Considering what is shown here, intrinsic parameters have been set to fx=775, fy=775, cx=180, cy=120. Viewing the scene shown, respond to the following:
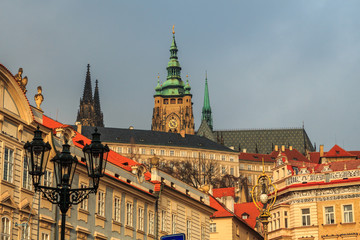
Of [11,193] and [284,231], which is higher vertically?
[284,231]

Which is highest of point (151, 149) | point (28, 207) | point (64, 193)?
point (151, 149)

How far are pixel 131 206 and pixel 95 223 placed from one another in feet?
18.4

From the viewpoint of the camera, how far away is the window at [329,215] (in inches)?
2844

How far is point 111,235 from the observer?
49562 mm

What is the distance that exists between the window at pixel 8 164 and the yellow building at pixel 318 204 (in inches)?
1546

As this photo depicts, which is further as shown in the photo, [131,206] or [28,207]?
[131,206]

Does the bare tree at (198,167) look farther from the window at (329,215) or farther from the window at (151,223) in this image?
the window at (151,223)

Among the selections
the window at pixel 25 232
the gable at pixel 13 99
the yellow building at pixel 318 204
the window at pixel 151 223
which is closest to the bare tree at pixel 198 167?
the yellow building at pixel 318 204

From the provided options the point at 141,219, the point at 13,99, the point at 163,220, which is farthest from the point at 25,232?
the point at 163,220

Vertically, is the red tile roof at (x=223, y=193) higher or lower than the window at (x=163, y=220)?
higher

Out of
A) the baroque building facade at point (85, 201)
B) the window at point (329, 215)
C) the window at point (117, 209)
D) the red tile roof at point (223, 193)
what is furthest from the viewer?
the red tile roof at point (223, 193)

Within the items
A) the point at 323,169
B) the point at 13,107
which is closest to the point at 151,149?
the point at 323,169

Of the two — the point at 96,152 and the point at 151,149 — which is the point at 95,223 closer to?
the point at 96,152

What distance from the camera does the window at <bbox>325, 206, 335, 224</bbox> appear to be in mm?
72250
